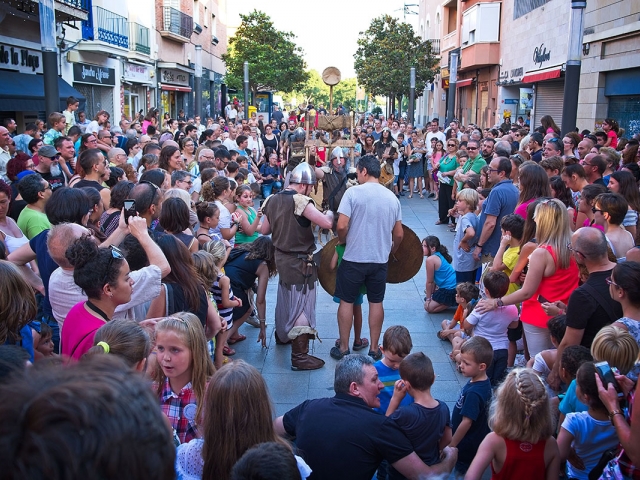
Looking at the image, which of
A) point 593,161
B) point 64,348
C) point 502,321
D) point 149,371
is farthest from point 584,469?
point 593,161

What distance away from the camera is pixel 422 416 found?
12.4 ft

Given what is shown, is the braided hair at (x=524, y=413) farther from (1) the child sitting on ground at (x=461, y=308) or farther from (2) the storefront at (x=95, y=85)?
(2) the storefront at (x=95, y=85)

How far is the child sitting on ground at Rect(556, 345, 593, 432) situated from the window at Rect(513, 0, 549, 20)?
22337 millimetres

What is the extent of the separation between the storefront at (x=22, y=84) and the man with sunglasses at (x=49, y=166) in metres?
10.2

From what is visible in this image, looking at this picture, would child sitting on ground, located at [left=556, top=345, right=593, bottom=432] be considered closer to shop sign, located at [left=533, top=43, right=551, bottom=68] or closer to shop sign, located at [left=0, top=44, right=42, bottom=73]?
shop sign, located at [left=0, top=44, right=42, bottom=73]

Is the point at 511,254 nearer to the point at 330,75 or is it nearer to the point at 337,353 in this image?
the point at 337,353

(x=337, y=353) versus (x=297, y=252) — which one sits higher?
(x=297, y=252)

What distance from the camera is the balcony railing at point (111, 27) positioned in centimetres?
2397

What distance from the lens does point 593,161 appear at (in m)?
7.08

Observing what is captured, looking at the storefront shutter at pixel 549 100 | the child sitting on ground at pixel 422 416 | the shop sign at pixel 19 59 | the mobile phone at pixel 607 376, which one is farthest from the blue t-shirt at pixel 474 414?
the storefront shutter at pixel 549 100

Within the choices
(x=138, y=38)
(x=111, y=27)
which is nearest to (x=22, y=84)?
(x=111, y=27)

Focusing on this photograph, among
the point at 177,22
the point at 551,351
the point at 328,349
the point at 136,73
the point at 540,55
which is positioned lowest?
the point at 328,349

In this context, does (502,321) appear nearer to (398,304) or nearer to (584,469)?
(584,469)

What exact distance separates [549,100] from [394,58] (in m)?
13.9
